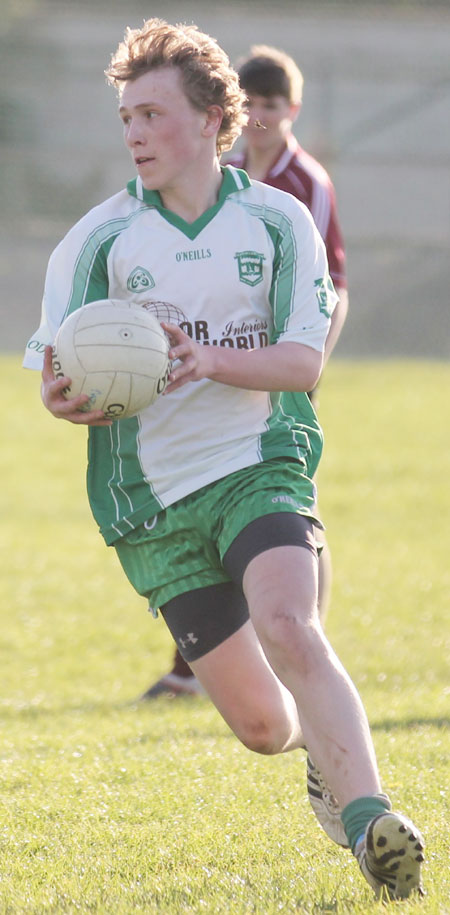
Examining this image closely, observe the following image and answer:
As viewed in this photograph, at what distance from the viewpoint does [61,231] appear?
24344 millimetres

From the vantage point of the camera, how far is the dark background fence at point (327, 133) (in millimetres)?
24219

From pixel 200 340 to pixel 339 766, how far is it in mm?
1331

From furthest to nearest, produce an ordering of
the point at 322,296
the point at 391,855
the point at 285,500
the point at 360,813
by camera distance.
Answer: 1. the point at 322,296
2. the point at 285,500
3. the point at 360,813
4. the point at 391,855

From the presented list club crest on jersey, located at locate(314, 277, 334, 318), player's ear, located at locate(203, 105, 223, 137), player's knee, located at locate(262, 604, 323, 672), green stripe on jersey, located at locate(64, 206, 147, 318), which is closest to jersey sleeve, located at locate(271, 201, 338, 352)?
club crest on jersey, located at locate(314, 277, 334, 318)

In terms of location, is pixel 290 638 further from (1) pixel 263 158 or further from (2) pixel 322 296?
(1) pixel 263 158

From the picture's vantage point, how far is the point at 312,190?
5816mm

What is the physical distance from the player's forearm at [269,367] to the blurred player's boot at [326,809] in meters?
1.07

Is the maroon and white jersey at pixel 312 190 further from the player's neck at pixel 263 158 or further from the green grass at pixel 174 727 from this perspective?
the green grass at pixel 174 727

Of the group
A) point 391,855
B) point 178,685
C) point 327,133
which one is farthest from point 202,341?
point 327,133

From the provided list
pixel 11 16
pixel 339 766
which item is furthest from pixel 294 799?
pixel 11 16

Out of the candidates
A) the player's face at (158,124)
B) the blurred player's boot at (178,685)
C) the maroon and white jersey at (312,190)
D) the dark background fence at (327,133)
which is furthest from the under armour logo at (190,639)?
the dark background fence at (327,133)

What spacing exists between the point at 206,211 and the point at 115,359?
675mm

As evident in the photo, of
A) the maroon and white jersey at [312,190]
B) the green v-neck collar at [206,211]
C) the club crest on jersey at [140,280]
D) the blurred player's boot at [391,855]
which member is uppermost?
the green v-neck collar at [206,211]

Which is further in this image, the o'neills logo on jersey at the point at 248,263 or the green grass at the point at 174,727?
the o'neills logo on jersey at the point at 248,263
